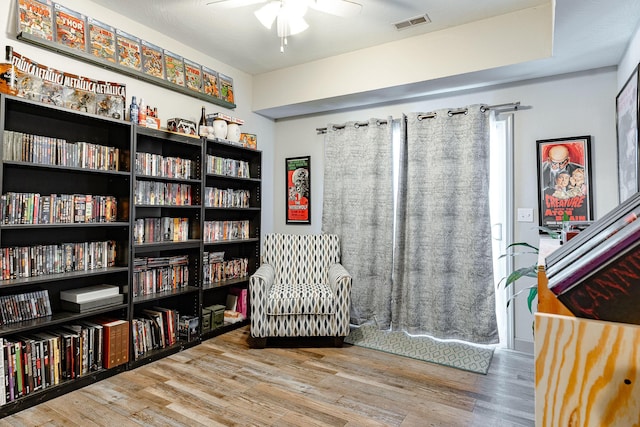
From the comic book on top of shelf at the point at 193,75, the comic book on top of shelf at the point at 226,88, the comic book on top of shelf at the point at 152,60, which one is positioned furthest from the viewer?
the comic book on top of shelf at the point at 226,88

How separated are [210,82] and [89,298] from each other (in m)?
2.22

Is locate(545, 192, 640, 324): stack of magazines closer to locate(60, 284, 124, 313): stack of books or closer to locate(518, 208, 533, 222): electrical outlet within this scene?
locate(60, 284, 124, 313): stack of books

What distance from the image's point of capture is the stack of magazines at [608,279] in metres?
0.36

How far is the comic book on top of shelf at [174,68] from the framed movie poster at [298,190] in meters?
1.48

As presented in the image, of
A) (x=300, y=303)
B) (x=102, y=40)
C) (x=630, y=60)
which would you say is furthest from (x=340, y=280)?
(x=102, y=40)

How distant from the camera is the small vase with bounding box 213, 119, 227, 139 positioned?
3.40 meters

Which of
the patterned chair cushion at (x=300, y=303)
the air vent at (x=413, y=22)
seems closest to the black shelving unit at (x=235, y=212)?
the patterned chair cushion at (x=300, y=303)

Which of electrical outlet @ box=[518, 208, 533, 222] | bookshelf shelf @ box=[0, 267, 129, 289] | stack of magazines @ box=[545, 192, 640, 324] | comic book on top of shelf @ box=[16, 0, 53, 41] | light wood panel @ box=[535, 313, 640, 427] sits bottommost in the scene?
bookshelf shelf @ box=[0, 267, 129, 289]

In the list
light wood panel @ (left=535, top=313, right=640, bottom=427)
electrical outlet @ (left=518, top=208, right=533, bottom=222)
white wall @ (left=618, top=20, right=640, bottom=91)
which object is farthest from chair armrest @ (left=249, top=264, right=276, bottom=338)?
white wall @ (left=618, top=20, right=640, bottom=91)

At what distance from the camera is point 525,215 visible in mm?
3039

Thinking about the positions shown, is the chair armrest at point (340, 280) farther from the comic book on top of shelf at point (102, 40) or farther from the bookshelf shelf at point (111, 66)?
the comic book on top of shelf at point (102, 40)

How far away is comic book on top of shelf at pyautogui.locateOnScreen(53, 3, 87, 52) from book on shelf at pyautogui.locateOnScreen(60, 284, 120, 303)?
168 cm

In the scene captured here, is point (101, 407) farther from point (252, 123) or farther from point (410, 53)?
point (410, 53)

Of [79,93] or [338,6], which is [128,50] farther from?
[338,6]
